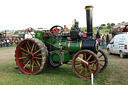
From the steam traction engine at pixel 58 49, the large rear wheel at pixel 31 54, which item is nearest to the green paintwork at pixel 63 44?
the steam traction engine at pixel 58 49

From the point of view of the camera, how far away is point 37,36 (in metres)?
6.52

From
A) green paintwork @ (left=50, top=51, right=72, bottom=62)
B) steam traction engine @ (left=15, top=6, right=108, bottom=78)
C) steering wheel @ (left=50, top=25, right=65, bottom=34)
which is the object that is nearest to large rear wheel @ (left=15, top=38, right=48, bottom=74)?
steam traction engine @ (left=15, top=6, right=108, bottom=78)

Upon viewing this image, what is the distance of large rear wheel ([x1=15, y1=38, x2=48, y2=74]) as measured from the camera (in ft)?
19.2

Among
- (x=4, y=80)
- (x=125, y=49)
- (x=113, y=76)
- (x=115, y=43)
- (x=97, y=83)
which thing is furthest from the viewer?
(x=115, y=43)

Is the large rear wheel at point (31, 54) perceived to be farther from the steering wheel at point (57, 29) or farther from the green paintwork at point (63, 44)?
the steering wheel at point (57, 29)

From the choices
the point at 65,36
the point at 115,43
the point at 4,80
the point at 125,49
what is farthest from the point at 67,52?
the point at 115,43

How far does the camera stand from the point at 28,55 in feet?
20.3

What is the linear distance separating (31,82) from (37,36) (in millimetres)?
2138

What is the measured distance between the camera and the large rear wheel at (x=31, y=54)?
19.2ft

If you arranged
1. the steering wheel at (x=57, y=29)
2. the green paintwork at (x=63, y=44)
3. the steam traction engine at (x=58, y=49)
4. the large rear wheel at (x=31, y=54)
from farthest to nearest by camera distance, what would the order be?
the steering wheel at (x=57, y=29) < the green paintwork at (x=63, y=44) < the large rear wheel at (x=31, y=54) < the steam traction engine at (x=58, y=49)

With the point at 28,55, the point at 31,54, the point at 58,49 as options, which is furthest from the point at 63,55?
the point at 28,55

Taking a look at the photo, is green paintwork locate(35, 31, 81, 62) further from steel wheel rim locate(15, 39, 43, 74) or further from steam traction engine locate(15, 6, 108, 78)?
steel wheel rim locate(15, 39, 43, 74)

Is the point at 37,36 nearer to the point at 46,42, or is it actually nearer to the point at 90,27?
the point at 46,42

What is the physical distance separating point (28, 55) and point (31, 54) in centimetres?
13
